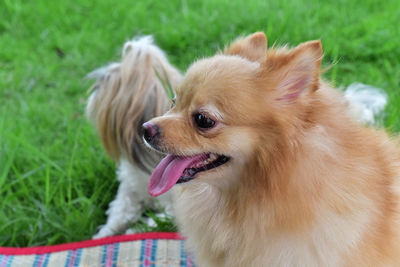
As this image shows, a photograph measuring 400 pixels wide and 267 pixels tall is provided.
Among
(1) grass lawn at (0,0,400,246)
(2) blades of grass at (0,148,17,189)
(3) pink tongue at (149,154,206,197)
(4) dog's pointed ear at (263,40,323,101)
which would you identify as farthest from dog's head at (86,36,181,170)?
(4) dog's pointed ear at (263,40,323,101)

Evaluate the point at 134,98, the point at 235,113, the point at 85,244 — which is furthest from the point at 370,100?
the point at 85,244

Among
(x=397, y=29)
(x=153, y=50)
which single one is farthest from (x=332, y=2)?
(x=153, y=50)

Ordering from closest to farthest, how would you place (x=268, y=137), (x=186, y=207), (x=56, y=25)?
(x=268, y=137), (x=186, y=207), (x=56, y=25)

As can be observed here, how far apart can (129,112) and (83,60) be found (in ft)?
5.98

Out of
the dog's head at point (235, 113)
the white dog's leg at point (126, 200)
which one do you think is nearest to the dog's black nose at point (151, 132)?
the dog's head at point (235, 113)

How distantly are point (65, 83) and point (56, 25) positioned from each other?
948mm

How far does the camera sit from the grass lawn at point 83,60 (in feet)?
7.88

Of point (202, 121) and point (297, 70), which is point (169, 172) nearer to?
point (202, 121)

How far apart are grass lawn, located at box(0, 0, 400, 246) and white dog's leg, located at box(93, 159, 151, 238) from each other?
9cm

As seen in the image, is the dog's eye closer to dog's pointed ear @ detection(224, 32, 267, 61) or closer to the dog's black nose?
the dog's black nose

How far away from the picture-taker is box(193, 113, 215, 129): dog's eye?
122 cm

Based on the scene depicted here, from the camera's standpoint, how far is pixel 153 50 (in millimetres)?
2352

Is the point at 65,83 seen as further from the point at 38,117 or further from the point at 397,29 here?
the point at 397,29

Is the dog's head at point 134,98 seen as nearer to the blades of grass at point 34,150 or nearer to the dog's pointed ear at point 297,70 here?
the blades of grass at point 34,150
